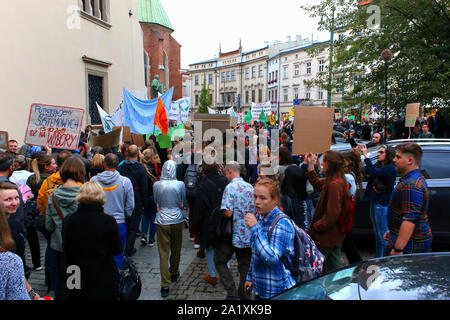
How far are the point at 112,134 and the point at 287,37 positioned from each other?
65274 millimetres

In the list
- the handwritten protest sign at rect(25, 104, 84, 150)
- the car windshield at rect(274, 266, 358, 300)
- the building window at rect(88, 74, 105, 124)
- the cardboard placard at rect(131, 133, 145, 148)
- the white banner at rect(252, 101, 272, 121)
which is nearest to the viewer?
the car windshield at rect(274, 266, 358, 300)

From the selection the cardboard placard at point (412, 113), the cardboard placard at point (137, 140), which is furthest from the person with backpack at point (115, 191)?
the cardboard placard at point (412, 113)

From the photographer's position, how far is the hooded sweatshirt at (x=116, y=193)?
180 inches

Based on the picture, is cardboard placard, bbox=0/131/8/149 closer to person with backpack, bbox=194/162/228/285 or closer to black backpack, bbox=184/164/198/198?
black backpack, bbox=184/164/198/198

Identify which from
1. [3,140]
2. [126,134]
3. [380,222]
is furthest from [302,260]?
[126,134]

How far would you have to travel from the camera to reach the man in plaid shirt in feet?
10.4

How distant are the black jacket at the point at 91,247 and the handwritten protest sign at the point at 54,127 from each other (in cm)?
355

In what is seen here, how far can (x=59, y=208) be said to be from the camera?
3791 millimetres

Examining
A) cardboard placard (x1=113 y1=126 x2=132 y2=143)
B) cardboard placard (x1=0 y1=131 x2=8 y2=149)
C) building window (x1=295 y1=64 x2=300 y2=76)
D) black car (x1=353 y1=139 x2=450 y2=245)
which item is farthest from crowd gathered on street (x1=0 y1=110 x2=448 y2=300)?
building window (x1=295 y1=64 x2=300 y2=76)

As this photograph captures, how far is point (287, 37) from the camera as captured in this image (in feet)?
219

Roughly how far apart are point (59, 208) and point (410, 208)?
11.9ft

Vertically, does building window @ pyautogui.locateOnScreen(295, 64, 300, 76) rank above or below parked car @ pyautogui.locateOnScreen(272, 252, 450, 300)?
above

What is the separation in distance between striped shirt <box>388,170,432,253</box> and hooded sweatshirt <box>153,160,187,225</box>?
2.64 meters
